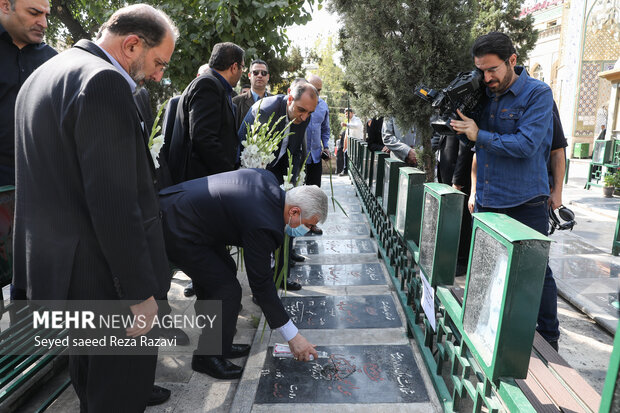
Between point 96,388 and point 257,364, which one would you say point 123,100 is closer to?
point 96,388

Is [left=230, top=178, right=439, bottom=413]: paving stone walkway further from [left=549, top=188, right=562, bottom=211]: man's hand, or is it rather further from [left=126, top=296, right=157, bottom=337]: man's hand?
[left=549, top=188, right=562, bottom=211]: man's hand

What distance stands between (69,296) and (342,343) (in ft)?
5.74

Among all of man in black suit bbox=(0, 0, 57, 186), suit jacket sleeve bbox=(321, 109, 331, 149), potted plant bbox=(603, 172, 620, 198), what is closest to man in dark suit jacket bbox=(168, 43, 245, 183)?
man in black suit bbox=(0, 0, 57, 186)

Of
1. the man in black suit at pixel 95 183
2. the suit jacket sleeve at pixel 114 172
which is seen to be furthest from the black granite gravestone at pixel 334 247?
the suit jacket sleeve at pixel 114 172

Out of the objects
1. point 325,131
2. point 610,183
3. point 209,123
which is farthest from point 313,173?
point 610,183

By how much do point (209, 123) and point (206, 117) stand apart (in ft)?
0.14

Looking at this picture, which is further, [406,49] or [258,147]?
[406,49]

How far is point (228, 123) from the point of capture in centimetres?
310

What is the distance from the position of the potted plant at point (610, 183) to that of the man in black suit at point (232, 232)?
8.21 m

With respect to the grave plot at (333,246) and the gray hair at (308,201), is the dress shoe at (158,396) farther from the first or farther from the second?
the grave plot at (333,246)

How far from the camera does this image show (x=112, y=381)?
5.14ft

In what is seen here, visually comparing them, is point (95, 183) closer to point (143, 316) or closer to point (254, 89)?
point (143, 316)

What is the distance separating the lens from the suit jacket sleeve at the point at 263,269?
7.18 ft

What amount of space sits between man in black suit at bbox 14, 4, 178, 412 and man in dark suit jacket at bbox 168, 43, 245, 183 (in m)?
1.36
